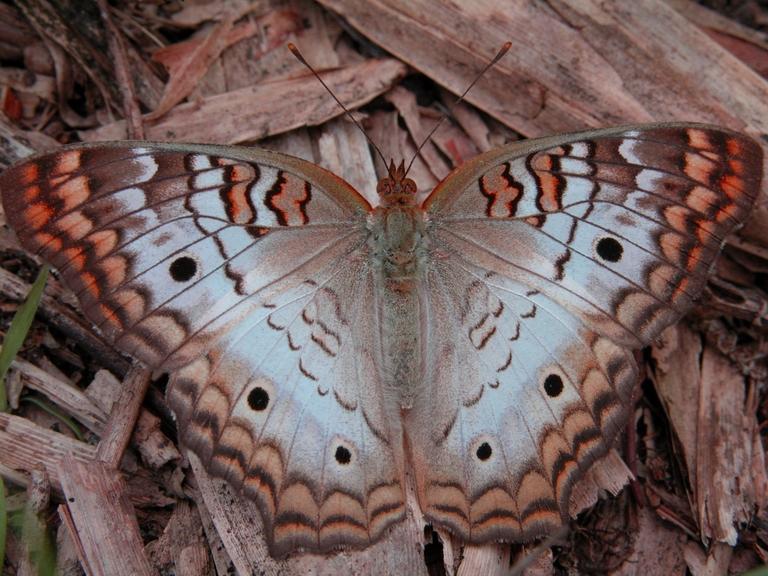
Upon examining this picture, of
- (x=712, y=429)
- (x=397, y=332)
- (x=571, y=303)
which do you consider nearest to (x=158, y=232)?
(x=397, y=332)

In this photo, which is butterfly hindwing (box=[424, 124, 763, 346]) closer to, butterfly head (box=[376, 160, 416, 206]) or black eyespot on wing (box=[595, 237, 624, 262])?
black eyespot on wing (box=[595, 237, 624, 262])

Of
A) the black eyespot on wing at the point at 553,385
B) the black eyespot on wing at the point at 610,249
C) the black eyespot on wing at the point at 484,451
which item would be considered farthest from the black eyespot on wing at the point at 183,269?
the black eyespot on wing at the point at 610,249

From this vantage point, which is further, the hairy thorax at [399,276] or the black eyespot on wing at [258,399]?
the hairy thorax at [399,276]

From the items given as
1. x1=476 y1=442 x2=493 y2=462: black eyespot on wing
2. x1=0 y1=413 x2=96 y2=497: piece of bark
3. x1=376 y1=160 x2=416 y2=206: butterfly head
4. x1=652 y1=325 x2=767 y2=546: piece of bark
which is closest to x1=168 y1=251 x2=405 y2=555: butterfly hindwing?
x1=476 y1=442 x2=493 y2=462: black eyespot on wing

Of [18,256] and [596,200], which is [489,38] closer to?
[596,200]

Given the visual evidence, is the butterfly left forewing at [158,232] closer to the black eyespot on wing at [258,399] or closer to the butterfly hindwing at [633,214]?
the black eyespot on wing at [258,399]

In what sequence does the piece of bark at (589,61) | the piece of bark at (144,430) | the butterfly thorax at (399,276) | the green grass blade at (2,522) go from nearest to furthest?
the green grass blade at (2,522), the butterfly thorax at (399,276), the piece of bark at (144,430), the piece of bark at (589,61)
